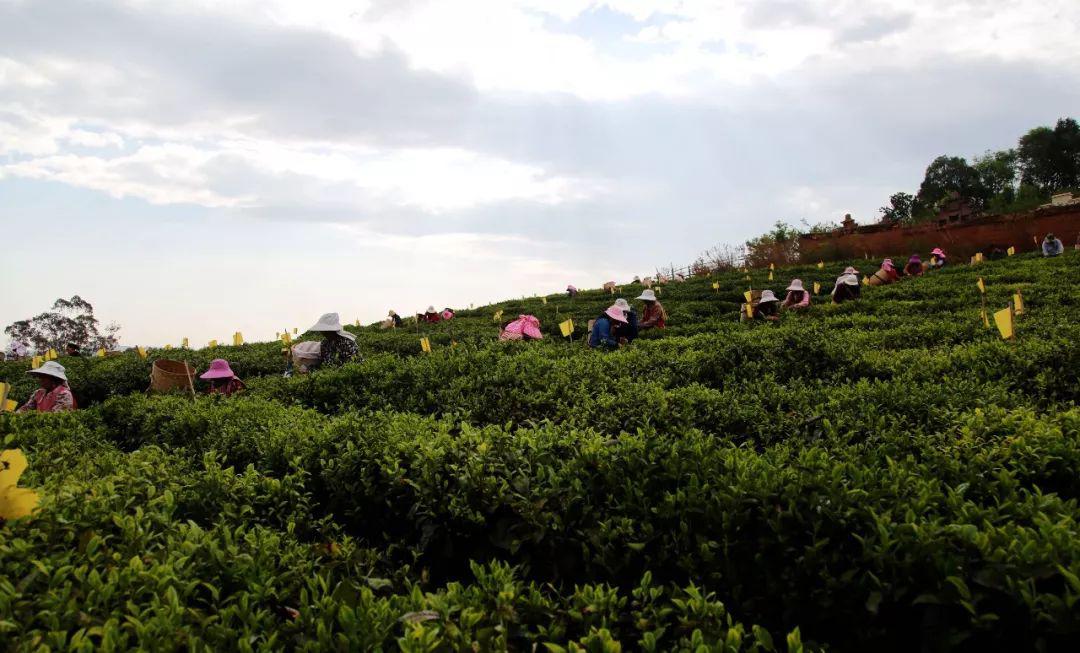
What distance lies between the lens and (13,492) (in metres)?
2.59

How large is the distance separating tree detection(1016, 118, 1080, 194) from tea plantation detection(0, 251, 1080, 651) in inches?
1967

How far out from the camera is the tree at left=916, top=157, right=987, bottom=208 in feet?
163

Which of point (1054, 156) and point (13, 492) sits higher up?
point (1054, 156)

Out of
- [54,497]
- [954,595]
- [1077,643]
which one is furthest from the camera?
[54,497]

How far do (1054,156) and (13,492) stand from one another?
57.0m

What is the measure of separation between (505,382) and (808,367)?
2.73 meters

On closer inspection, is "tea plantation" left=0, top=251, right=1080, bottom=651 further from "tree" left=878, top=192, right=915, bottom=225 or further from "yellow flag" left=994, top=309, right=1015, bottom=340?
Result: "tree" left=878, top=192, right=915, bottom=225

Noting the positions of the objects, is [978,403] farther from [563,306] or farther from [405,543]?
[563,306]

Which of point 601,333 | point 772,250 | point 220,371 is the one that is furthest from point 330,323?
point 772,250

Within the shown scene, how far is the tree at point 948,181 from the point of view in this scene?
163 feet

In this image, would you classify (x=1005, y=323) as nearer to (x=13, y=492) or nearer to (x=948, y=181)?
(x=13, y=492)

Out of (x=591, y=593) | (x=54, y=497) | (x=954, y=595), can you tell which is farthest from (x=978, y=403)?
(x=54, y=497)

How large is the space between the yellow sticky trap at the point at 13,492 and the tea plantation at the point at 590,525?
0.15ft

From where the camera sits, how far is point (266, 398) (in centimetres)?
704
